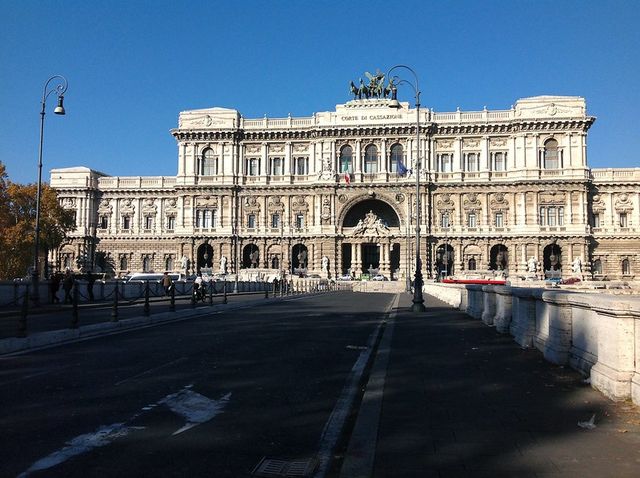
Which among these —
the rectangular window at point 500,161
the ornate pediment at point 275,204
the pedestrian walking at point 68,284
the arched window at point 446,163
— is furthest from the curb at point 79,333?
the rectangular window at point 500,161

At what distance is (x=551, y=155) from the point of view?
75438 millimetres

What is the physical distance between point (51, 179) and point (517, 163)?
6645cm

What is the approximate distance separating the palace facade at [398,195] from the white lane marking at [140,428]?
216ft

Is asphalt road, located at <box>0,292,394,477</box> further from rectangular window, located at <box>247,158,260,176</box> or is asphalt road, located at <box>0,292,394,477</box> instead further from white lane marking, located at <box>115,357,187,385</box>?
rectangular window, located at <box>247,158,260,176</box>

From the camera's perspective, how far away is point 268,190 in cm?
8025

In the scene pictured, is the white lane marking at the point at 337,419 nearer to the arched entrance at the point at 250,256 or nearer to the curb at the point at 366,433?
the curb at the point at 366,433

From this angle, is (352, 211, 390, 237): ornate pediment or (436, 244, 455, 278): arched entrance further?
(352, 211, 390, 237): ornate pediment

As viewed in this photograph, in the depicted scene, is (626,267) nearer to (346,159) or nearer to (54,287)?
(346,159)

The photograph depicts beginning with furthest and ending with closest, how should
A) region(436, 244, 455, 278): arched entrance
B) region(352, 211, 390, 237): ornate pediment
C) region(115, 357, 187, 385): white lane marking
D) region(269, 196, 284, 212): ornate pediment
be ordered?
region(269, 196, 284, 212): ornate pediment
region(352, 211, 390, 237): ornate pediment
region(436, 244, 455, 278): arched entrance
region(115, 357, 187, 385): white lane marking

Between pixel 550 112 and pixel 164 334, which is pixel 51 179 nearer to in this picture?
pixel 550 112

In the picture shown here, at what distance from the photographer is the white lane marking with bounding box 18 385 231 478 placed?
17.8 ft

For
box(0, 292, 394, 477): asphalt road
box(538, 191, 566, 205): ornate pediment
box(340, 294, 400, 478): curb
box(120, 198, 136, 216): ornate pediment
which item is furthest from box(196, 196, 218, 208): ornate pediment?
box(340, 294, 400, 478): curb

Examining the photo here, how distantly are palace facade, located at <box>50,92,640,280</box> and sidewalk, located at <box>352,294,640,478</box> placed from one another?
208ft

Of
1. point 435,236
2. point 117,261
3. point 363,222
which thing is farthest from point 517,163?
point 117,261
